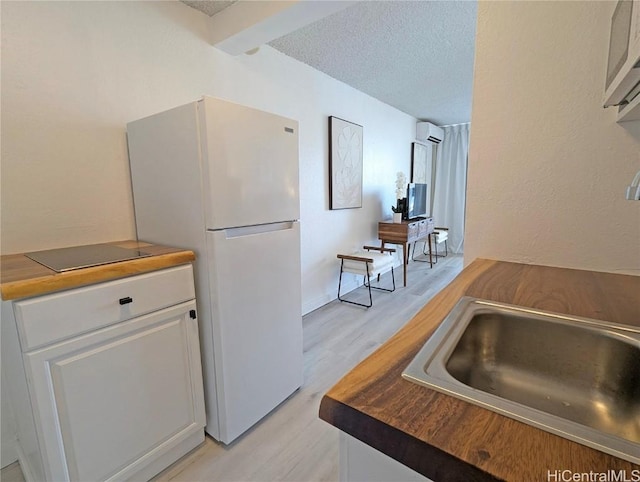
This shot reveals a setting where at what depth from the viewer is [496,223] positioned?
1.32 meters

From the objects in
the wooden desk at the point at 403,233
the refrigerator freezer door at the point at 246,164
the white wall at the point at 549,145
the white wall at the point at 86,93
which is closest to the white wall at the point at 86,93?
the white wall at the point at 86,93

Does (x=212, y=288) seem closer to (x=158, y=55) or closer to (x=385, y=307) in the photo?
(x=158, y=55)

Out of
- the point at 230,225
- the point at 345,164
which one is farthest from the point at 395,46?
the point at 230,225

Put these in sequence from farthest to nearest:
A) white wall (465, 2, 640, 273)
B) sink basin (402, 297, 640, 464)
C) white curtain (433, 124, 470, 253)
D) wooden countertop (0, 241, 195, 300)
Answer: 1. white curtain (433, 124, 470, 253)
2. white wall (465, 2, 640, 273)
3. wooden countertop (0, 241, 195, 300)
4. sink basin (402, 297, 640, 464)

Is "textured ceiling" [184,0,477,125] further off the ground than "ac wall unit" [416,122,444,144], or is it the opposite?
"textured ceiling" [184,0,477,125]

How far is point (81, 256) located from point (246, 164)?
77 centimetres

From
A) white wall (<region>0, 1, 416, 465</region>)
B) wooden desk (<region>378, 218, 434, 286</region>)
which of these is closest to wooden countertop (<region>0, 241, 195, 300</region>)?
white wall (<region>0, 1, 416, 465</region>)

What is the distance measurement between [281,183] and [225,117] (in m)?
0.41

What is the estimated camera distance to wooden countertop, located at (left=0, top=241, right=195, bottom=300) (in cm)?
90

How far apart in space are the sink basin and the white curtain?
15.6 ft

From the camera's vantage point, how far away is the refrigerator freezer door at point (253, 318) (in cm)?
136

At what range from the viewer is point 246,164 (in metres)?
1.38

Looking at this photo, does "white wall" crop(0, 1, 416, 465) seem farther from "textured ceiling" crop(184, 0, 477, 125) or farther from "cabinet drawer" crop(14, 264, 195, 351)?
"cabinet drawer" crop(14, 264, 195, 351)

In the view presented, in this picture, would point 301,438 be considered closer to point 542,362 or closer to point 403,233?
point 542,362
